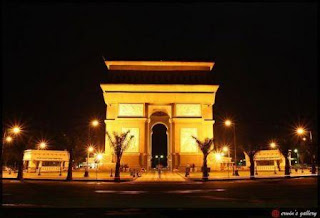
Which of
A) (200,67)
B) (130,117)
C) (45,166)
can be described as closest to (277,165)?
(200,67)

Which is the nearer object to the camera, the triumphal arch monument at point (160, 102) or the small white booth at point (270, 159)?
the small white booth at point (270, 159)

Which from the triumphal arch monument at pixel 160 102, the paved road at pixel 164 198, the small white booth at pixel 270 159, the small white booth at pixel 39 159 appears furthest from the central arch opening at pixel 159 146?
the paved road at pixel 164 198

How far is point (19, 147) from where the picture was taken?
108 ft

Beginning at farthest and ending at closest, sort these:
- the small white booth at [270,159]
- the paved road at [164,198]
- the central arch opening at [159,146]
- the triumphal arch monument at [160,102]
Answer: the central arch opening at [159,146]
the triumphal arch monument at [160,102]
the small white booth at [270,159]
the paved road at [164,198]

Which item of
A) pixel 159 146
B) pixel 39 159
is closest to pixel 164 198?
pixel 39 159

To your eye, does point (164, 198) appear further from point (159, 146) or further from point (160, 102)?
point (159, 146)

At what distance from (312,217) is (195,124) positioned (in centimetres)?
4180

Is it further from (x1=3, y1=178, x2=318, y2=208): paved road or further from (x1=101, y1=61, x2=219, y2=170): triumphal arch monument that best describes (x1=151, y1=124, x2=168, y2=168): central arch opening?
(x1=3, y1=178, x2=318, y2=208): paved road

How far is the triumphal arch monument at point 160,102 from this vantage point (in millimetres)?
49469

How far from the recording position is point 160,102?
51.9 m

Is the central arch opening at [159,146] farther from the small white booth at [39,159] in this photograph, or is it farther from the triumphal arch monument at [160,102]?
the small white booth at [39,159]

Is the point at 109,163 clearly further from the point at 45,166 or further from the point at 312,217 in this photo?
the point at 312,217

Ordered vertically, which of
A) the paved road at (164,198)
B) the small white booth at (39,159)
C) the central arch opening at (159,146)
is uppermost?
the central arch opening at (159,146)

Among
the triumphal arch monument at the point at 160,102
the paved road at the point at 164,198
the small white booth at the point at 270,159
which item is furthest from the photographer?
the triumphal arch monument at the point at 160,102
